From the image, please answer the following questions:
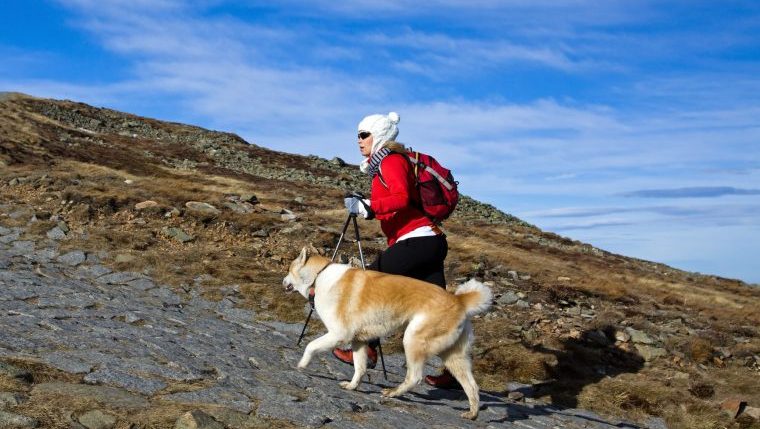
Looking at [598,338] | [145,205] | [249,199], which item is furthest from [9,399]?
[249,199]

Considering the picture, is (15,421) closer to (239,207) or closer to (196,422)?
(196,422)

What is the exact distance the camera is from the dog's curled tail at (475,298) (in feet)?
23.6

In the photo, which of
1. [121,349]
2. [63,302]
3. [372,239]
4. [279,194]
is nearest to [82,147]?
[279,194]

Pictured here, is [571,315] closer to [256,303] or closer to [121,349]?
[256,303]

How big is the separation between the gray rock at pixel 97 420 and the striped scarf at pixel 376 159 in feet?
12.6

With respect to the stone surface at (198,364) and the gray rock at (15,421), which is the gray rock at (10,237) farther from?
the gray rock at (15,421)

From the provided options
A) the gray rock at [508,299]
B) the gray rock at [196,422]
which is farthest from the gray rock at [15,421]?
the gray rock at [508,299]

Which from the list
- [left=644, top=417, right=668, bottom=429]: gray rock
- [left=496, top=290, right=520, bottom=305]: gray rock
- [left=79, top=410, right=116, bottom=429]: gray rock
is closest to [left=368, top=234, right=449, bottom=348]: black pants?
[left=79, top=410, right=116, bottom=429]: gray rock

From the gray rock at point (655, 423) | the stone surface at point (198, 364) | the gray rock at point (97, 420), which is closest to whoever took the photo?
the gray rock at point (97, 420)

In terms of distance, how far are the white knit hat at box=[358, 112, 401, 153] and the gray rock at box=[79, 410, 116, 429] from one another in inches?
163

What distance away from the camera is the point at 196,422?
5191 mm

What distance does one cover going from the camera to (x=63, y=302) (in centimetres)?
1016

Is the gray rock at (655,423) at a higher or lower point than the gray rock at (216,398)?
higher

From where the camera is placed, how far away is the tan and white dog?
708 cm
